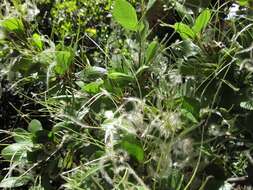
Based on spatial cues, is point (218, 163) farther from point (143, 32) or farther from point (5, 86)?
point (5, 86)

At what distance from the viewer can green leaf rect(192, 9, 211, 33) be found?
4.28 ft

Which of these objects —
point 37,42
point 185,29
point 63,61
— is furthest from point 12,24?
point 185,29

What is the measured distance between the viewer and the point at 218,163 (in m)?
1.25

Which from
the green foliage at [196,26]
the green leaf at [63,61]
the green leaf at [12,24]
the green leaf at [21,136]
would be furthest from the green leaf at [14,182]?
the green foliage at [196,26]

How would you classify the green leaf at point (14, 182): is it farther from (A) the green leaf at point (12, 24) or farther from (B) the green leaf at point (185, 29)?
(B) the green leaf at point (185, 29)

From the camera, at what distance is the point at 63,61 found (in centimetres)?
153

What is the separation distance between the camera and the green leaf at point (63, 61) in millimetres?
1508

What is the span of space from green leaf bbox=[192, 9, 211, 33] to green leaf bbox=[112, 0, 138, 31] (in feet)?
0.51

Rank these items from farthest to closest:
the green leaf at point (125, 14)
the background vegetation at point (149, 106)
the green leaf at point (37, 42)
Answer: the green leaf at point (37, 42)
the green leaf at point (125, 14)
the background vegetation at point (149, 106)

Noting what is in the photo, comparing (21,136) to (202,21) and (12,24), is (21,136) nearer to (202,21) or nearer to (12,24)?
(12,24)

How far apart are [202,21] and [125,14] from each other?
0.61 ft

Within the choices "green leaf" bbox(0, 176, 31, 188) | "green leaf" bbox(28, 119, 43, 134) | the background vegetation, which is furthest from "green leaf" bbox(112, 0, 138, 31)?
"green leaf" bbox(0, 176, 31, 188)

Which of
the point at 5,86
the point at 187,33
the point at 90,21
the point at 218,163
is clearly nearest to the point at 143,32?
the point at 187,33

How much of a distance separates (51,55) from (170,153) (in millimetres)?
528
